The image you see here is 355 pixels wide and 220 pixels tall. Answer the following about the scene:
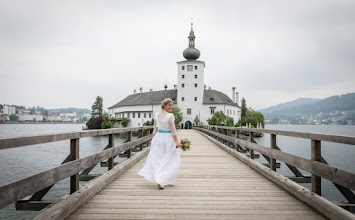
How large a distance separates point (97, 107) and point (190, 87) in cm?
4607

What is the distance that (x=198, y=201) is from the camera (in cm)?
429

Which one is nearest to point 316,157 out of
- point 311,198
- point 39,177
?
point 311,198

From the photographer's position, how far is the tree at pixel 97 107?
95938 millimetres

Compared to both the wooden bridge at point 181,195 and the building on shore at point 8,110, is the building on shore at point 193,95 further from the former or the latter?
the building on shore at point 8,110

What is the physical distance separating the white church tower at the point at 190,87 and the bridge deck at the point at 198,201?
5652cm

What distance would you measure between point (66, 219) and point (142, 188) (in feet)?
6.08

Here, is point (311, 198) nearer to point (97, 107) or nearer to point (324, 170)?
point (324, 170)

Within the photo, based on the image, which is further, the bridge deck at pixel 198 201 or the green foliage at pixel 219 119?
the green foliage at pixel 219 119

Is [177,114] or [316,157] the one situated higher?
[177,114]

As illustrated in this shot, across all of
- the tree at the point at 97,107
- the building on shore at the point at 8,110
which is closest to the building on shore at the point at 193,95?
the tree at the point at 97,107

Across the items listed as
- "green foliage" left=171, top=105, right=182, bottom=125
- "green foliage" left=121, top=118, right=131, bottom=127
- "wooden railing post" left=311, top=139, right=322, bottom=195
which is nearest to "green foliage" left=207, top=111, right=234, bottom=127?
"green foliage" left=171, top=105, right=182, bottom=125

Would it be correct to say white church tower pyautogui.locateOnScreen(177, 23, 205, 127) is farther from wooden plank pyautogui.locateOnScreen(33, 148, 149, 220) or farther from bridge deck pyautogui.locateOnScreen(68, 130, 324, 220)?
wooden plank pyautogui.locateOnScreen(33, 148, 149, 220)

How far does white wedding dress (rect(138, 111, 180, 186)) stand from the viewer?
210 inches

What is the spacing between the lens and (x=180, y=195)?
4.64 meters
